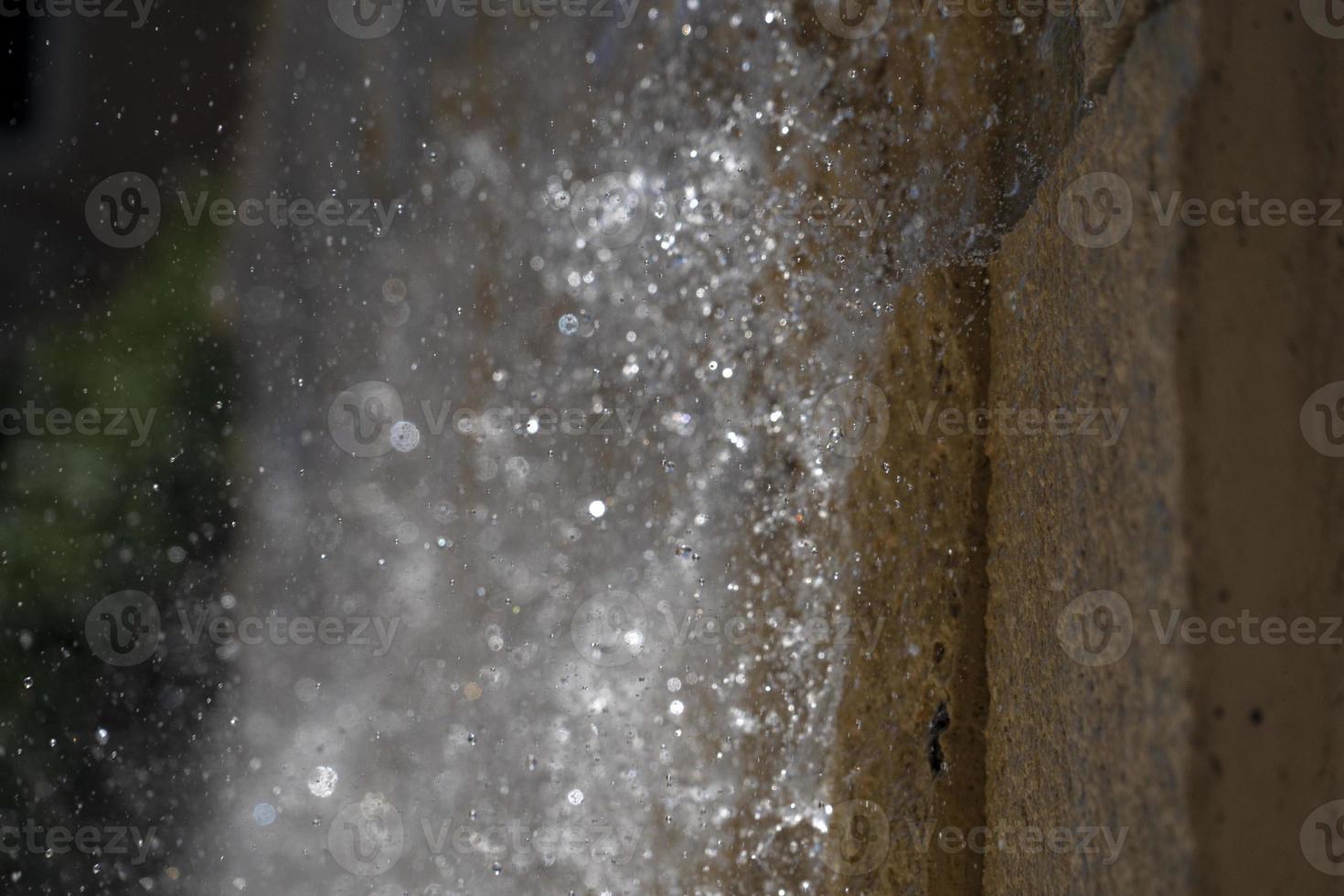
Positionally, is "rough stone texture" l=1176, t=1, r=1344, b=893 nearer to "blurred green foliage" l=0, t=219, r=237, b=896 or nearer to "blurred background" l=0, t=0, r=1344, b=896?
"blurred background" l=0, t=0, r=1344, b=896

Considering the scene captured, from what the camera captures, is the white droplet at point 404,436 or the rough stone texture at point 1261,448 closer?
the rough stone texture at point 1261,448

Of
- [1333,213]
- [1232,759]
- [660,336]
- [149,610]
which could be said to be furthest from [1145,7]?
[149,610]

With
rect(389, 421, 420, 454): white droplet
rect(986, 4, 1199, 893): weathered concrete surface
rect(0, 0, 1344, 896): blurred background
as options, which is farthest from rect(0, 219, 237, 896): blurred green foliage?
rect(986, 4, 1199, 893): weathered concrete surface

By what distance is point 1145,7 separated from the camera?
0.75 m

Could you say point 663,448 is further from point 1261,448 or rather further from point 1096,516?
point 1261,448

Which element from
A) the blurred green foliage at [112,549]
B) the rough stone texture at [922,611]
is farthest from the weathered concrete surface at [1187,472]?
the blurred green foliage at [112,549]

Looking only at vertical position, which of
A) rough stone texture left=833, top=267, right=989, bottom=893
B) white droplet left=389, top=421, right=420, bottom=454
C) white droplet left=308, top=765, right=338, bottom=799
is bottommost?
white droplet left=308, top=765, right=338, bottom=799

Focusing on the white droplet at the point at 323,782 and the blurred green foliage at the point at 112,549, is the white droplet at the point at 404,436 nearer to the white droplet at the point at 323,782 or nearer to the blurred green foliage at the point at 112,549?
the blurred green foliage at the point at 112,549

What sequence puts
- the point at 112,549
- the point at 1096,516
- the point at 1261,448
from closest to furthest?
the point at 1261,448 → the point at 1096,516 → the point at 112,549

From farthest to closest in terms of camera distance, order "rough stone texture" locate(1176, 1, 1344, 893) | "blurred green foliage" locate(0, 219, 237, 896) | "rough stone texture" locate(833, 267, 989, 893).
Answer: "blurred green foliage" locate(0, 219, 237, 896)
"rough stone texture" locate(833, 267, 989, 893)
"rough stone texture" locate(1176, 1, 1344, 893)

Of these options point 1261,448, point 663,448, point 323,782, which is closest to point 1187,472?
point 1261,448

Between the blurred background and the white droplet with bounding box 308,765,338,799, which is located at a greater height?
the blurred background

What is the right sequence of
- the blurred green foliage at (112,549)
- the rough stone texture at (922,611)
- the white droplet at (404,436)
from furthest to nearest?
1. the blurred green foliage at (112,549)
2. the white droplet at (404,436)
3. the rough stone texture at (922,611)

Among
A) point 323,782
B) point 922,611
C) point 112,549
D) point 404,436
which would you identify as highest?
point 404,436
